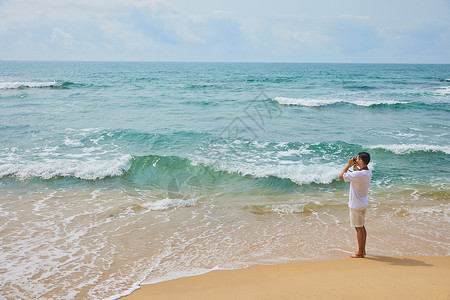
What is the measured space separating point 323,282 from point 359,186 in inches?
58.4

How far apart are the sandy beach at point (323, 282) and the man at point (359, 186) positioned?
45cm

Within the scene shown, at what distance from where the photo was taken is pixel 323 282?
399 centimetres

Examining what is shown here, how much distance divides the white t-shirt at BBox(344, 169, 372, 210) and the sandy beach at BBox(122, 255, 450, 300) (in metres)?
0.89

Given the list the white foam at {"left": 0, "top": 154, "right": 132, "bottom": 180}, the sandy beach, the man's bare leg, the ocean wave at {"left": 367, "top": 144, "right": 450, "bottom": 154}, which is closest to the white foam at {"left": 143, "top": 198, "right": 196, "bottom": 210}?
the white foam at {"left": 0, "top": 154, "right": 132, "bottom": 180}

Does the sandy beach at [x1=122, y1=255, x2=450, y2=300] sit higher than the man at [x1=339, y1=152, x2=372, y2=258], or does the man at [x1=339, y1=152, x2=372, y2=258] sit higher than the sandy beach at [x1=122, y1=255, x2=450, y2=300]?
the man at [x1=339, y1=152, x2=372, y2=258]

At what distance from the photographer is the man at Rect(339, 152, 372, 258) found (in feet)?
14.6

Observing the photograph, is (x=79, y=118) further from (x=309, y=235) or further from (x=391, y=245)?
(x=391, y=245)

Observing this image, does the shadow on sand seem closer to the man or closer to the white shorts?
the man

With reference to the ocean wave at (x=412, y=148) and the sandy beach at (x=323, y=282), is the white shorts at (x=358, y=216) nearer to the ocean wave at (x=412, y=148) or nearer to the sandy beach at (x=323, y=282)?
the sandy beach at (x=323, y=282)

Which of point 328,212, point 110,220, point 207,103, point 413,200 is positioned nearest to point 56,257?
point 110,220

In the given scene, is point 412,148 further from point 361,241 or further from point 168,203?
point 168,203

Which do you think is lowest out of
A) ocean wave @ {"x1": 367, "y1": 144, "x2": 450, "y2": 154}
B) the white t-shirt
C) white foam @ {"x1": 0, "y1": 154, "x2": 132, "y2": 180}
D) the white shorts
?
white foam @ {"x1": 0, "y1": 154, "x2": 132, "y2": 180}

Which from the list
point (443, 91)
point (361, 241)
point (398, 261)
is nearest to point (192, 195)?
point (361, 241)

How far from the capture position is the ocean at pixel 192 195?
4.92 metres
